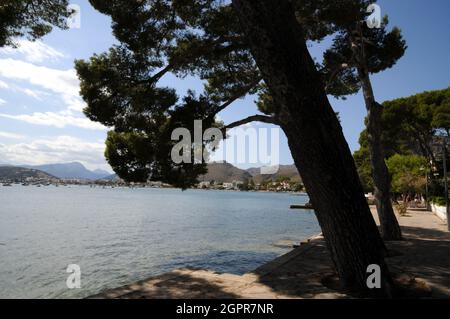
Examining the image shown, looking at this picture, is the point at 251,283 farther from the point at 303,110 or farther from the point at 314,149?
the point at 303,110

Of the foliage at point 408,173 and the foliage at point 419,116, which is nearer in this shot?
the foliage at point 419,116

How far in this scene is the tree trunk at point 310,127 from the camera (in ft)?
14.3

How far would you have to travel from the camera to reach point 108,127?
1000 cm

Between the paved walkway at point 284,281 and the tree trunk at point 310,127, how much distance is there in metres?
1.11

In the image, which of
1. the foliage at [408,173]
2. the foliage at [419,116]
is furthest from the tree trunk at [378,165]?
the foliage at [408,173]

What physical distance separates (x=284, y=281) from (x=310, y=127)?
116 inches

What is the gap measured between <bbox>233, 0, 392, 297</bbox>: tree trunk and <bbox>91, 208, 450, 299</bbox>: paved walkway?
1.11 metres

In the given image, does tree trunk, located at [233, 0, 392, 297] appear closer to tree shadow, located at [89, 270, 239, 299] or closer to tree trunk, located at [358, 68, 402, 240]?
tree shadow, located at [89, 270, 239, 299]

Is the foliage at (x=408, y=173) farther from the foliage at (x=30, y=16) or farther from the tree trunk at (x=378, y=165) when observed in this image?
the foliage at (x=30, y=16)

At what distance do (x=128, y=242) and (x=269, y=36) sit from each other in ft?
57.4

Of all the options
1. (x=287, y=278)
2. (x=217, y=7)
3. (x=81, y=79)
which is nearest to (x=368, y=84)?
(x=217, y=7)

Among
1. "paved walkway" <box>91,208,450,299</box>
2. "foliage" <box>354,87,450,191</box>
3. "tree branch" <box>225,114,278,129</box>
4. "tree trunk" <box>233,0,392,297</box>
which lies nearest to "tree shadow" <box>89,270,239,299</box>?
"paved walkway" <box>91,208,450,299</box>

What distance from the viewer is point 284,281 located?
6.02 m

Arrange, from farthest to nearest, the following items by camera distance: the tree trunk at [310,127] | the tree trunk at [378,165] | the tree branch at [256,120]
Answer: the tree trunk at [378,165], the tree branch at [256,120], the tree trunk at [310,127]
